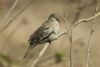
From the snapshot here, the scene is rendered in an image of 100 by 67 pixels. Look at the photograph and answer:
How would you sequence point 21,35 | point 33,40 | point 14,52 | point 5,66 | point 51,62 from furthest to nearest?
1. point 21,35
2. point 14,52
3. point 51,62
4. point 5,66
5. point 33,40

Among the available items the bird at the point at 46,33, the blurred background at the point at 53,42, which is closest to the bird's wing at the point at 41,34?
the bird at the point at 46,33

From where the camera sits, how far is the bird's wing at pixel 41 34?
22.2 feet

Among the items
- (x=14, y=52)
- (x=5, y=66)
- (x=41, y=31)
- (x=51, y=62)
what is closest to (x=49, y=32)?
(x=41, y=31)

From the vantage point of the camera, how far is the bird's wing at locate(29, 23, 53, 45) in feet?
22.2

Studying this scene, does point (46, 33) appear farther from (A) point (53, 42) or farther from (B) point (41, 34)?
(A) point (53, 42)

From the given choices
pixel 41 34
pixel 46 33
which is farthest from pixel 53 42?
pixel 41 34

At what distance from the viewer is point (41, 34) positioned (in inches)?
273

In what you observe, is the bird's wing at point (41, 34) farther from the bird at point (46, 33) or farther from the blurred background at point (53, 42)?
the blurred background at point (53, 42)

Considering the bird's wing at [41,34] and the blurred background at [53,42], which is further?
the blurred background at [53,42]

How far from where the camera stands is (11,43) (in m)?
13.4

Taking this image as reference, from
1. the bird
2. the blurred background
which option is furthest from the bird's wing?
the blurred background

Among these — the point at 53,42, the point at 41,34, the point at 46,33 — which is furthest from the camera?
the point at 53,42

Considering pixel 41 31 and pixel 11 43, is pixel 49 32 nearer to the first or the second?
pixel 41 31

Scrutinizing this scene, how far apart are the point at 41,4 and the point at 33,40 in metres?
9.13
